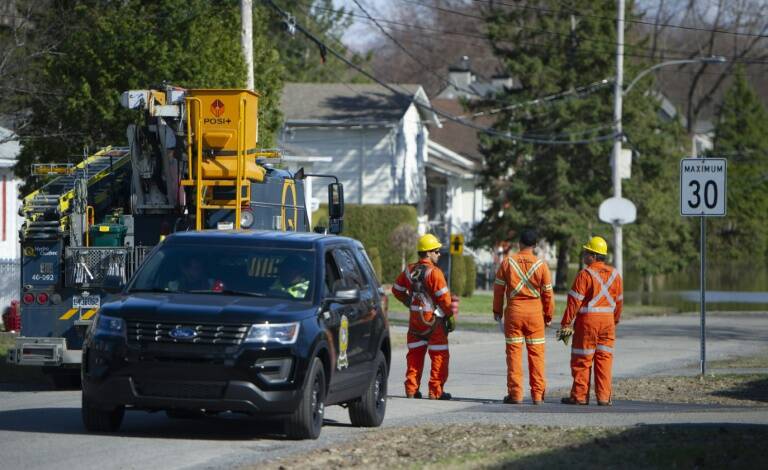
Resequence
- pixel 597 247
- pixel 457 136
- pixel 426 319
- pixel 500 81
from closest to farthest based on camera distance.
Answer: pixel 426 319
pixel 597 247
pixel 457 136
pixel 500 81

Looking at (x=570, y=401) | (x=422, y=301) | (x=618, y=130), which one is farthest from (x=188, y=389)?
(x=618, y=130)

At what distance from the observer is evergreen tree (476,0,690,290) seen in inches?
1890

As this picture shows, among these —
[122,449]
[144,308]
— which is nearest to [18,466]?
[122,449]

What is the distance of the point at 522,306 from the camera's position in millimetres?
14805

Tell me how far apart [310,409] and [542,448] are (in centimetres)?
183

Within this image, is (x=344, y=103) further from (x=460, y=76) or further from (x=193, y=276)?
(x=193, y=276)

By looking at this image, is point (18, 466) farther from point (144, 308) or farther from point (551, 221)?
point (551, 221)

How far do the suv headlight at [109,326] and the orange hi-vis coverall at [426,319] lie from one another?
511 centimetres

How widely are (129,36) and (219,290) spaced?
13.8m

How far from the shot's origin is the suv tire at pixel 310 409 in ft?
35.2

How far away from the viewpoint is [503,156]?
161ft

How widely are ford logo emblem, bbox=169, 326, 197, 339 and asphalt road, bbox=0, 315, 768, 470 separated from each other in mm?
859

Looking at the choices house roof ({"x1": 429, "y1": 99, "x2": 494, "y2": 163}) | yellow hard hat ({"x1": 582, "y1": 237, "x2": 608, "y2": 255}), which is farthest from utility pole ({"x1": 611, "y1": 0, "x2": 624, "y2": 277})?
yellow hard hat ({"x1": 582, "y1": 237, "x2": 608, "y2": 255})

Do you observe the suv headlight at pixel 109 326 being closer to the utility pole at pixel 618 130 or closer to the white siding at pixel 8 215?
the white siding at pixel 8 215
